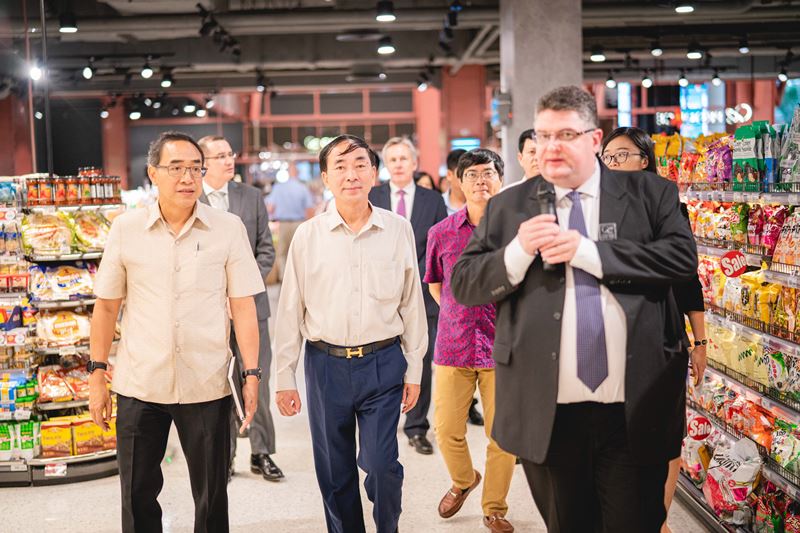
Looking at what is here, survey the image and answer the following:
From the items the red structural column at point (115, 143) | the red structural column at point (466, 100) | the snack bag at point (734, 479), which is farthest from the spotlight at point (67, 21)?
the red structural column at point (115, 143)

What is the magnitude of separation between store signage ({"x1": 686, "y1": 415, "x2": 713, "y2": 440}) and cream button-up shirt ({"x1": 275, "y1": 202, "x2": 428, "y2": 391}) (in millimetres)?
1599

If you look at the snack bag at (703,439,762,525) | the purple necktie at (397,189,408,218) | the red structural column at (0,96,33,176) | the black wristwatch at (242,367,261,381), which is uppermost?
the red structural column at (0,96,33,176)

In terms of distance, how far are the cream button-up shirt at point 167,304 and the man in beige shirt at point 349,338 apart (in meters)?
0.31

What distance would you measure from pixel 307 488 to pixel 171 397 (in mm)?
1884

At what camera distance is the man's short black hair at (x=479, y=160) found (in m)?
4.07

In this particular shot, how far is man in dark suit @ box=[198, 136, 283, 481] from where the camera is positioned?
4.82 meters

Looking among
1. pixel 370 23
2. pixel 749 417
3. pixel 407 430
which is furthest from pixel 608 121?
pixel 749 417

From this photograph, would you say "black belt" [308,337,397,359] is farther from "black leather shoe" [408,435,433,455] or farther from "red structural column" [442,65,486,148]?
"red structural column" [442,65,486,148]

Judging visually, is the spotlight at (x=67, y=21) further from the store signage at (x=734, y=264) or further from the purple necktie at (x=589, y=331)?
the purple necktie at (x=589, y=331)

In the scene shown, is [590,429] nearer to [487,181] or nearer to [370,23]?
[487,181]

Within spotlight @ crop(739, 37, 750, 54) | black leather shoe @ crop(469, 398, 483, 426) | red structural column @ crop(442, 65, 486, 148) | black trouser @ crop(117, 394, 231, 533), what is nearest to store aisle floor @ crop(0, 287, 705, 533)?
black leather shoe @ crop(469, 398, 483, 426)

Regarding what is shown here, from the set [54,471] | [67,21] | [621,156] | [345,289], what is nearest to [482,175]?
[621,156]

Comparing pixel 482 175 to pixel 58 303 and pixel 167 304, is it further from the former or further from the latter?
pixel 58 303

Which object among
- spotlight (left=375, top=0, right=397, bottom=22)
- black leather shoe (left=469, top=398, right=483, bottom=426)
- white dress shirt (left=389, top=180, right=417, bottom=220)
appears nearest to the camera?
white dress shirt (left=389, top=180, right=417, bottom=220)
